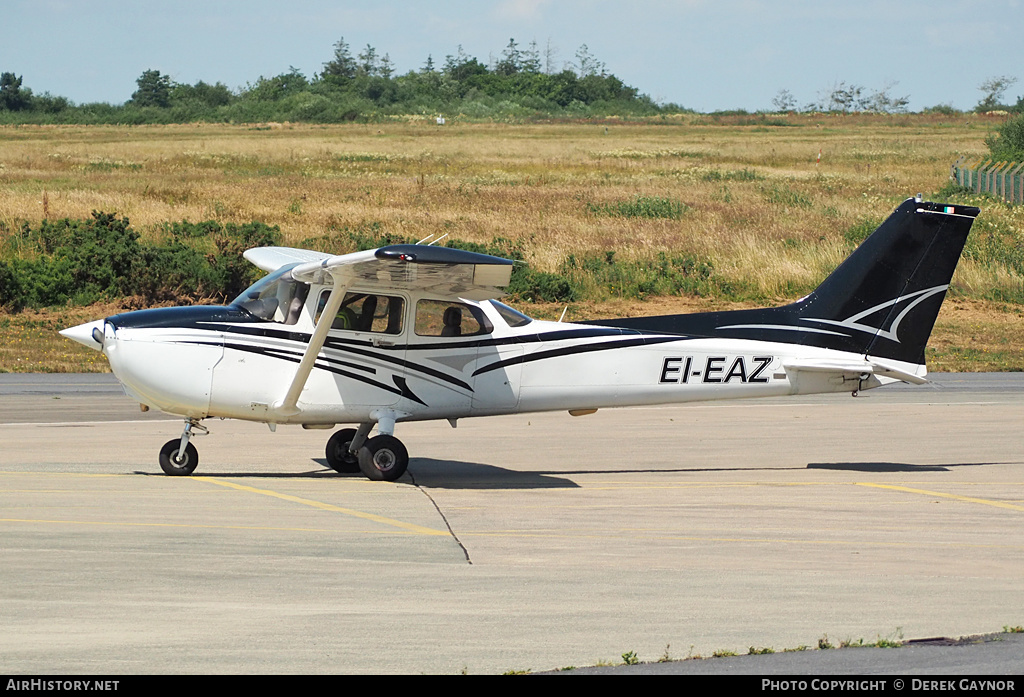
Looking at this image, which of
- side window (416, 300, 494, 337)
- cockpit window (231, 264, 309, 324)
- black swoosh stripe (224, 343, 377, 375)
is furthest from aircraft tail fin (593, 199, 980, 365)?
cockpit window (231, 264, 309, 324)

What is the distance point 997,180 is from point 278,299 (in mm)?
35407

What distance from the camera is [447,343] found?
11430 mm

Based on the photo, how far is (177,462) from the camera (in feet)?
37.1

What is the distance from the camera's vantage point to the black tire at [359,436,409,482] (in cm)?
1120

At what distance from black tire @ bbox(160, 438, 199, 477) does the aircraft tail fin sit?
4.21m

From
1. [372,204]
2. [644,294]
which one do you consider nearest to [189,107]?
[372,204]

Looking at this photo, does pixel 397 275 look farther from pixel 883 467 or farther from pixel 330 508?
pixel 883 467

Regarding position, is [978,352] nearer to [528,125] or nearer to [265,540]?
[265,540]

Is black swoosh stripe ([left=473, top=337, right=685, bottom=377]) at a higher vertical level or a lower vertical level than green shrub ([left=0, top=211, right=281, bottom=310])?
higher

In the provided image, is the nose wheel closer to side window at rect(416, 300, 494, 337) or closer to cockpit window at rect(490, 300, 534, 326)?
side window at rect(416, 300, 494, 337)

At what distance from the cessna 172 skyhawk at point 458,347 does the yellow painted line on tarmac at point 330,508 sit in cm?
68

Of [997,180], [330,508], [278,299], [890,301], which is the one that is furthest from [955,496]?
[997,180]

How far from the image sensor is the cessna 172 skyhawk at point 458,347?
424 inches
